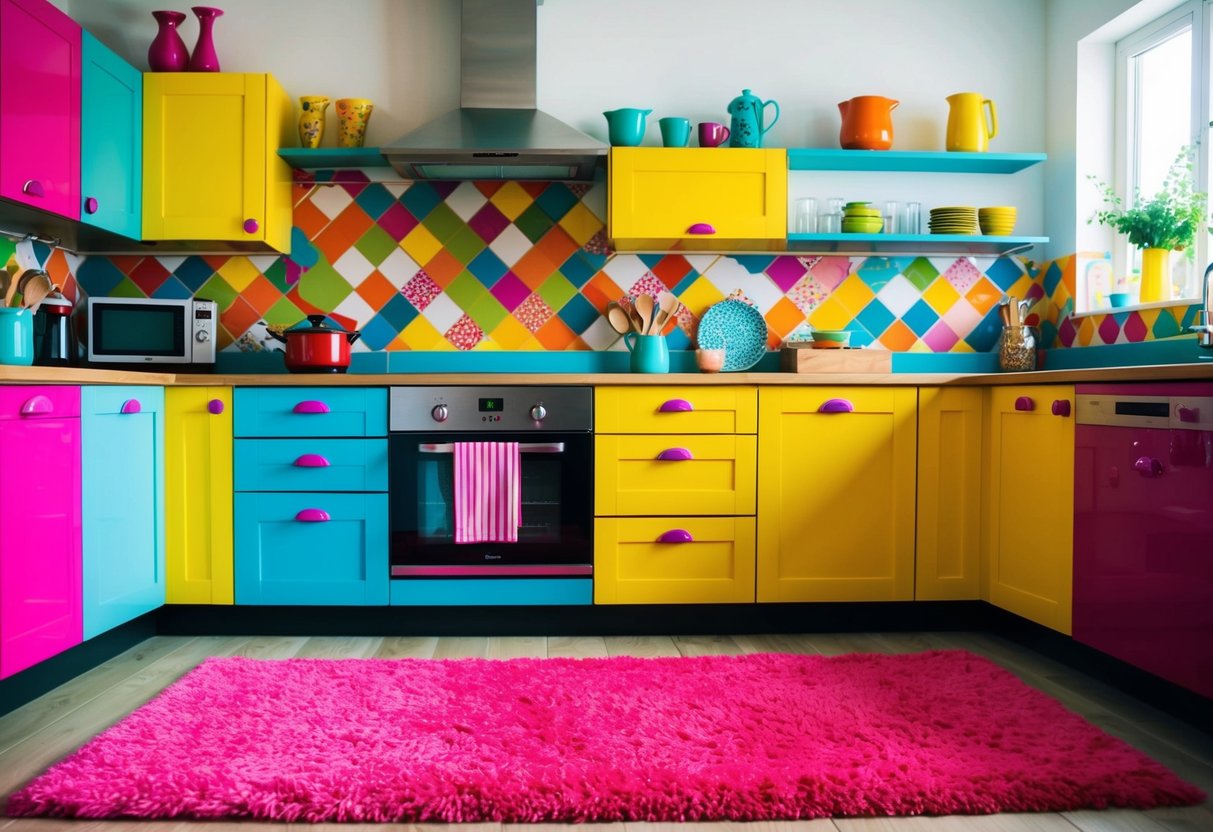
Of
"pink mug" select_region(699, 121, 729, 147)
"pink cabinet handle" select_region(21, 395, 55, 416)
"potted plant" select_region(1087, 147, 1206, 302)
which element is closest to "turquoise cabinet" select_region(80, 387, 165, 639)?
"pink cabinet handle" select_region(21, 395, 55, 416)

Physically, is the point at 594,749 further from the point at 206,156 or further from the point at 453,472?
the point at 206,156

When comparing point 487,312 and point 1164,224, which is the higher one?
point 1164,224

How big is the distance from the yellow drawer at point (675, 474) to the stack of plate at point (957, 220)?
3.94ft

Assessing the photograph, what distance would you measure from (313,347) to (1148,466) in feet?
8.26

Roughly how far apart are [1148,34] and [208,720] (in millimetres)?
3755

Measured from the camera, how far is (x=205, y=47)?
10.5ft

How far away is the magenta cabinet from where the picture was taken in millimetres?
2068

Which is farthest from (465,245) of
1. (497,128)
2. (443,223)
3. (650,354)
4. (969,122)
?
(969,122)

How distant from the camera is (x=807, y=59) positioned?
347 centimetres

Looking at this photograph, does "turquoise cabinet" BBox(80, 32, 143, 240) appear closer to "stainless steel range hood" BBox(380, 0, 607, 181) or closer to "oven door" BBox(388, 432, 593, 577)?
"stainless steel range hood" BBox(380, 0, 607, 181)

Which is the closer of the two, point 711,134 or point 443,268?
point 711,134

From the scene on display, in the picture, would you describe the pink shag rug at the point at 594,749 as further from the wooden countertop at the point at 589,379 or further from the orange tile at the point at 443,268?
the orange tile at the point at 443,268

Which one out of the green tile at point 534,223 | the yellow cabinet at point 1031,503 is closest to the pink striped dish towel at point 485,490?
the green tile at point 534,223

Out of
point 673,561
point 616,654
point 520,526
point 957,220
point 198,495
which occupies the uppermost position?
point 957,220
